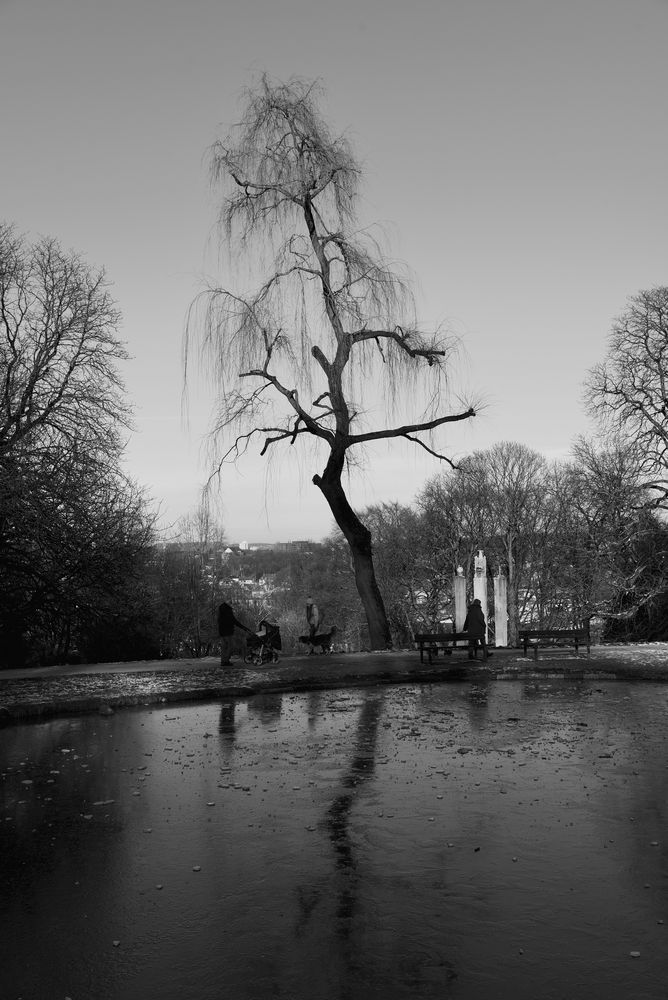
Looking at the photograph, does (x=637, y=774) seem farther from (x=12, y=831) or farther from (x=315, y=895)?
(x=12, y=831)

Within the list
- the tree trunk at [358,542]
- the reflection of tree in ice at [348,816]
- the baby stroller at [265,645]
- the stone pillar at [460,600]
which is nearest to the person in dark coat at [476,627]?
the tree trunk at [358,542]

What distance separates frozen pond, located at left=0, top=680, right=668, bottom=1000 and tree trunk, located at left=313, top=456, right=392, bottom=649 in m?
12.6

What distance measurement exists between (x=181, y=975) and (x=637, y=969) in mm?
2415

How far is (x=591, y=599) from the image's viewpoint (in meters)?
41.0

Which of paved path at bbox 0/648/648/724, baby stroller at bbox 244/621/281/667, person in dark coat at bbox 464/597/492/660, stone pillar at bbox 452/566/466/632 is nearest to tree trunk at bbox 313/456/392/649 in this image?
paved path at bbox 0/648/648/724

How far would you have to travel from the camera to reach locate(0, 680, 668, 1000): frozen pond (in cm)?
475

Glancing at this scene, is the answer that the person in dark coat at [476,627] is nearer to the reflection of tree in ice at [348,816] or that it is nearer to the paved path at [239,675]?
the paved path at [239,675]

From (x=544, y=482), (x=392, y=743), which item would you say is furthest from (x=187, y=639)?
(x=392, y=743)

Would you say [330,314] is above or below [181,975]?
above

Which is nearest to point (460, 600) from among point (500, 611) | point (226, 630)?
point (500, 611)

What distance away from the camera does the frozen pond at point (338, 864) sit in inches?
187

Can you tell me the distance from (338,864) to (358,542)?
18448 mm

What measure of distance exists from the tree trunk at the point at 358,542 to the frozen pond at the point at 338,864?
41.2 feet

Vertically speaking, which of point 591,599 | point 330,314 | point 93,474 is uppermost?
point 330,314
